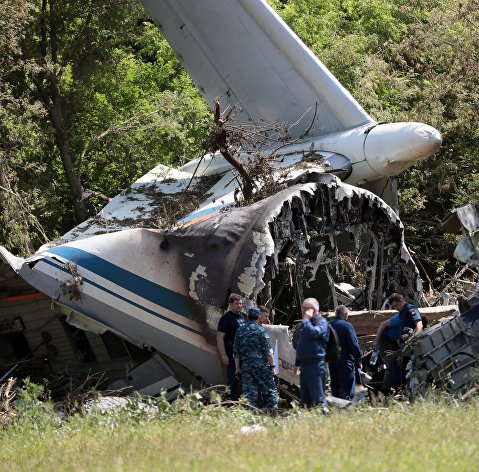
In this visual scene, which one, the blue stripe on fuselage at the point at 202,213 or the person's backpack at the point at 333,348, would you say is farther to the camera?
the blue stripe on fuselage at the point at 202,213

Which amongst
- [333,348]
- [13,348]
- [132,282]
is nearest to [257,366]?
[333,348]

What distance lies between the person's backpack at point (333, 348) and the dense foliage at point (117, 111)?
952 cm

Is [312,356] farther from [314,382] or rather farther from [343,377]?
[343,377]

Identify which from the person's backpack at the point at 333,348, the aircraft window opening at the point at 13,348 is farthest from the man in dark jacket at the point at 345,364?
the aircraft window opening at the point at 13,348

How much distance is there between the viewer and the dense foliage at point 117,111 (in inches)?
829

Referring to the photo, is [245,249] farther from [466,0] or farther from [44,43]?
[466,0]

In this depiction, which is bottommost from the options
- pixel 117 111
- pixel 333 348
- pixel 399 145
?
pixel 333 348

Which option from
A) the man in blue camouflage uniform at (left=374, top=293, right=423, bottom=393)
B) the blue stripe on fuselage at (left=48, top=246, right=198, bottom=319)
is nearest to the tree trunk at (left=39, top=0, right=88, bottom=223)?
the blue stripe on fuselage at (left=48, top=246, right=198, bottom=319)

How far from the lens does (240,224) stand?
13.5m

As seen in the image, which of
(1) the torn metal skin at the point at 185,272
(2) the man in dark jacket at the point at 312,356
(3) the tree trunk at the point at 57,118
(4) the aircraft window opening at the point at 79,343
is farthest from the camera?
(3) the tree trunk at the point at 57,118

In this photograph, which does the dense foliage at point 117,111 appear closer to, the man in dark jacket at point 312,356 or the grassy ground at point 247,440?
the man in dark jacket at point 312,356

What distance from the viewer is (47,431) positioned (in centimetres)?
996

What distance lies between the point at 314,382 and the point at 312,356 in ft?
0.93

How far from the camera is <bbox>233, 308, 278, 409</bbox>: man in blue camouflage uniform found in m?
11.6
